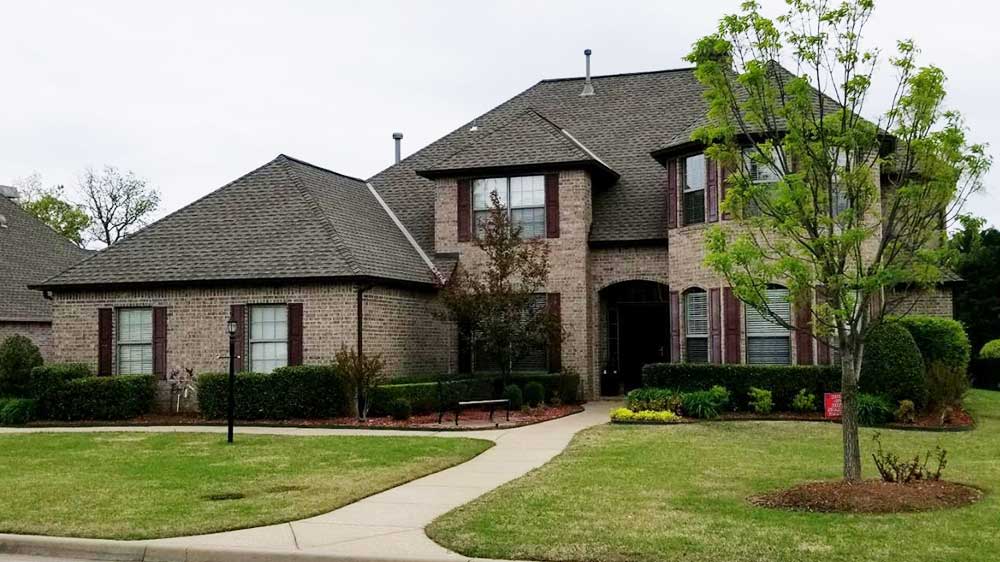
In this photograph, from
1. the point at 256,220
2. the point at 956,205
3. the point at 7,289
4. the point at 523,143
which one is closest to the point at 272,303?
the point at 256,220

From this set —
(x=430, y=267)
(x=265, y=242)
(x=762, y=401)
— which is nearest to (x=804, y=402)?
(x=762, y=401)

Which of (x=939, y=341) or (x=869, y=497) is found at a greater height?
(x=939, y=341)

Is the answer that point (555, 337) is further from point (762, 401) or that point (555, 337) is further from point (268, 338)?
point (268, 338)

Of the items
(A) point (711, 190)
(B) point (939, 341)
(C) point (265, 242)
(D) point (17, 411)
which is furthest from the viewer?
(C) point (265, 242)

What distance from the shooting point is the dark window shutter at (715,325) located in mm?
21500

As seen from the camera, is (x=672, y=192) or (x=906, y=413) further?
(x=672, y=192)

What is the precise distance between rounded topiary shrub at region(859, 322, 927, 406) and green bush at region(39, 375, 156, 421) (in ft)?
49.9

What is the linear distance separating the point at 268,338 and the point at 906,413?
13262 millimetres

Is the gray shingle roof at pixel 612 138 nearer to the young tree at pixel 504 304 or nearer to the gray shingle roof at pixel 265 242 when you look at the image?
the gray shingle roof at pixel 265 242

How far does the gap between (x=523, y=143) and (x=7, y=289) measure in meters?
16.8

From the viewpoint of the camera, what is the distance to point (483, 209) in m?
24.9

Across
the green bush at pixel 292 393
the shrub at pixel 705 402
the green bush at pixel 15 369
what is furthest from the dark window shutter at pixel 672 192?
the green bush at pixel 15 369

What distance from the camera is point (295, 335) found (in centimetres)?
2175

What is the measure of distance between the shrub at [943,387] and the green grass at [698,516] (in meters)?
3.24
